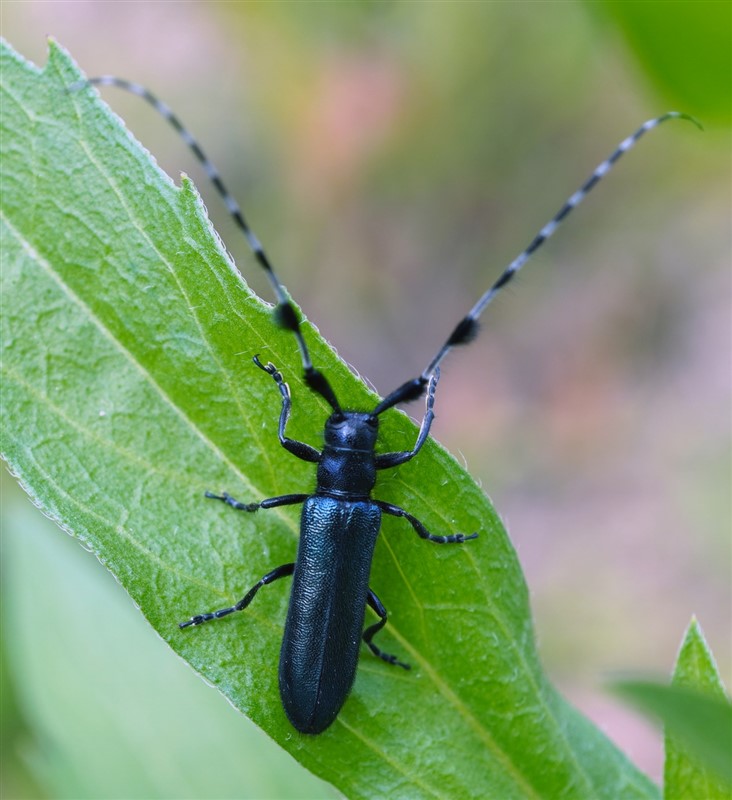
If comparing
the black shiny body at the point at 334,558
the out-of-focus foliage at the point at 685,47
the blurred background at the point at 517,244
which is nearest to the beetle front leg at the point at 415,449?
the black shiny body at the point at 334,558

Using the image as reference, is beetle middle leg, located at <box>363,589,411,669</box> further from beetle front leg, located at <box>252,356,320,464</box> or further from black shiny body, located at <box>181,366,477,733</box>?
beetle front leg, located at <box>252,356,320,464</box>

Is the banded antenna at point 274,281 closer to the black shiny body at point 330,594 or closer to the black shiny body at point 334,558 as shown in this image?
the black shiny body at point 334,558

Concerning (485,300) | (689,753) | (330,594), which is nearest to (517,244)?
(485,300)

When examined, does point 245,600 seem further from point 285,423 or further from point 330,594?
point 285,423

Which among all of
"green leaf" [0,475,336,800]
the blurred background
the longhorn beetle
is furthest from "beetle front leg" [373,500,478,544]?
the blurred background

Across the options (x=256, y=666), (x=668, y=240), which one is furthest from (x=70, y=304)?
(x=668, y=240)

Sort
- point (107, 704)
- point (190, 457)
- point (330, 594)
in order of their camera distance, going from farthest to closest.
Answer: point (107, 704), point (330, 594), point (190, 457)
